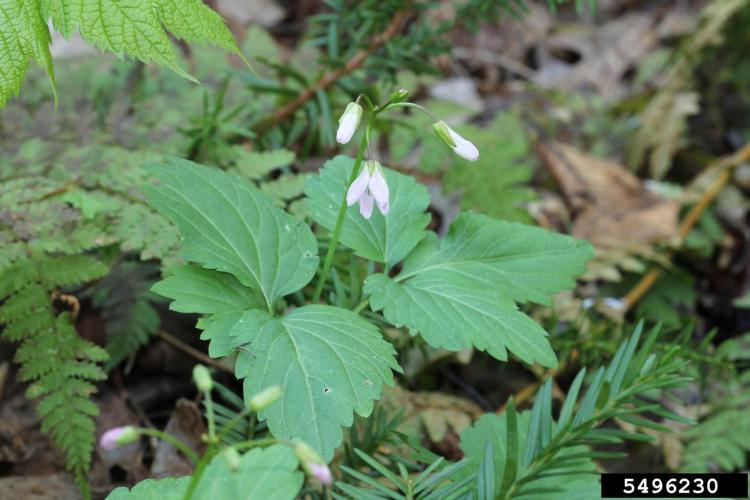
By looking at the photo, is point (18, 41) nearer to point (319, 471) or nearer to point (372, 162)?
point (372, 162)

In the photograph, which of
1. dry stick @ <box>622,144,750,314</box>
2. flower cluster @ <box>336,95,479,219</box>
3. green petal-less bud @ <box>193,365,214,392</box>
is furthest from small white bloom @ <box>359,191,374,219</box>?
dry stick @ <box>622,144,750,314</box>

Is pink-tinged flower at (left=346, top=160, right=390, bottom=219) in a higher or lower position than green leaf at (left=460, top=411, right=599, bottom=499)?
higher

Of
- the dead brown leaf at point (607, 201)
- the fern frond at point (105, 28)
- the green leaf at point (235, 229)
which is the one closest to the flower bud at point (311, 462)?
the green leaf at point (235, 229)

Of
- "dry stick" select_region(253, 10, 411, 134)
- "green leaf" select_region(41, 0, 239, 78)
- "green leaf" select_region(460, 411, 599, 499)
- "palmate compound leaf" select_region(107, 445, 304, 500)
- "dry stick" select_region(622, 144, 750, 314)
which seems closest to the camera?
"palmate compound leaf" select_region(107, 445, 304, 500)

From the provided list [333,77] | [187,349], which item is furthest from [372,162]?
[333,77]

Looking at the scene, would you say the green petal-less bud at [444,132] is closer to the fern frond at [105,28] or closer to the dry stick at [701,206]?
the fern frond at [105,28]

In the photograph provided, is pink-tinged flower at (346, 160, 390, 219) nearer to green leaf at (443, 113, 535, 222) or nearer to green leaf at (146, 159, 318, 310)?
green leaf at (146, 159, 318, 310)
